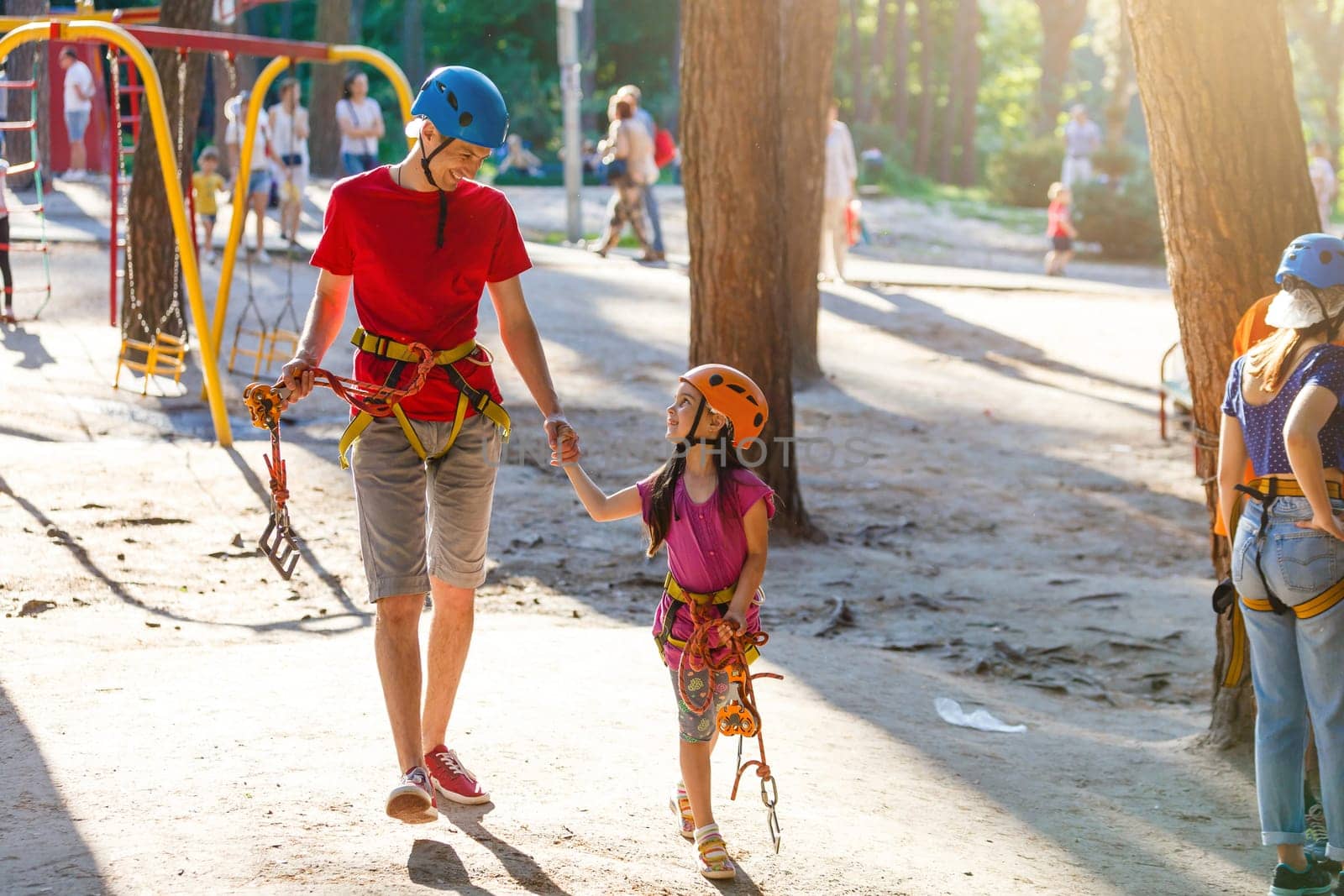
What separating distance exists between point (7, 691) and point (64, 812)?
1384mm

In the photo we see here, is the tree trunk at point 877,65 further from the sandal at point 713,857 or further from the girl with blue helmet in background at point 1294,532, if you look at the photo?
the sandal at point 713,857

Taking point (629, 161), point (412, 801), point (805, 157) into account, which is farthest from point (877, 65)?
point (412, 801)

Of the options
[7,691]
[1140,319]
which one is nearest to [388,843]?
[7,691]

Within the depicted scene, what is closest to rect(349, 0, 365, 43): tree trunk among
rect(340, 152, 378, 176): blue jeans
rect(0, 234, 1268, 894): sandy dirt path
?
rect(340, 152, 378, 176): blue jeans

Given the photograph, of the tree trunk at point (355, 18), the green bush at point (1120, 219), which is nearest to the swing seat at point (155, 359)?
the green bush at point (1120, 219)

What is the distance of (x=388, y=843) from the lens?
13.3 ft

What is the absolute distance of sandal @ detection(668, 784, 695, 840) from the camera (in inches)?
171

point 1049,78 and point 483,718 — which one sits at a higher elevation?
point 1049,78

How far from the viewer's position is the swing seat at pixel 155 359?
1142cm

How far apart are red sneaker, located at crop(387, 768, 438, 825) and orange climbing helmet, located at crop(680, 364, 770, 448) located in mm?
1161

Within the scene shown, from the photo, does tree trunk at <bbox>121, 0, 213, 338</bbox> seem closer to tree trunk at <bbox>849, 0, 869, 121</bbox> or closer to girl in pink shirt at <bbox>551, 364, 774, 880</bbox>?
girl in pink shirt at <bbox>551, 364, 774, 880</bbox>

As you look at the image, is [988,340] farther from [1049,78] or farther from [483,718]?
[1049,78]

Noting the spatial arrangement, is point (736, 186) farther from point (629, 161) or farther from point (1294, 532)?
point (629, 161)

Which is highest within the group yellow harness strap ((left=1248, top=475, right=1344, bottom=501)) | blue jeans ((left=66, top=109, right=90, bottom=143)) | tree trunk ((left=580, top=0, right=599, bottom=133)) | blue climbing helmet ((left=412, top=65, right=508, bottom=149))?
tree trunk ((left=580, top=0, right=599, bottom=133))
